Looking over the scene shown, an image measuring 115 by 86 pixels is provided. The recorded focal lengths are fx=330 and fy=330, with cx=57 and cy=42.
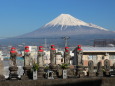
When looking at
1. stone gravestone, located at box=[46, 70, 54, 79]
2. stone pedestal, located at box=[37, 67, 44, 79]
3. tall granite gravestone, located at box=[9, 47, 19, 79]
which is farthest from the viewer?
stone pedestal, located at box=[37, 67, 44, 79]

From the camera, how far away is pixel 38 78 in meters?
21.1

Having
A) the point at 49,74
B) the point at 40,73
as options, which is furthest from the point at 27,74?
the point at 49,74

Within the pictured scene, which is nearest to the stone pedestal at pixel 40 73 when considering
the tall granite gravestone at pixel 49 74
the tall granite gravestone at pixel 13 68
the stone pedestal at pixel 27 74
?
the tall granite gravestone at pixel 49 74

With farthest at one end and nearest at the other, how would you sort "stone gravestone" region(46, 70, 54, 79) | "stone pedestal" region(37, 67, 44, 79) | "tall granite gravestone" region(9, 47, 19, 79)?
"stone pedestal" region(37, 67, 44, 79), "stone gravestone" region(46, 70, 54, 79), "tall granite gravestone" region(9, 47, 19, 79)

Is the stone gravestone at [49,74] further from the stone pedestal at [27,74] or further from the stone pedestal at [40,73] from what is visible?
the stone pedestal at [27,74]

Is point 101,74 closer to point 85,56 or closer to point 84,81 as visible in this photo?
point 84,81

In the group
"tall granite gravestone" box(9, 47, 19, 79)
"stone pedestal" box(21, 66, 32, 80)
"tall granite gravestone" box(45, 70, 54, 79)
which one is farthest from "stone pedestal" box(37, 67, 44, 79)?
"tall granite gravestone" box(9, 47, 19, 79)

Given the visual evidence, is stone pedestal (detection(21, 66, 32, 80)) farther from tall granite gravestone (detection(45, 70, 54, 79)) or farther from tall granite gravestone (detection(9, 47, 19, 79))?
tall granite gravestone (detection(45, 70, 54, 79))

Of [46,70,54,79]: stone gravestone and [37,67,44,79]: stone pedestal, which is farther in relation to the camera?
[37,67,44,79]: stone pedestal

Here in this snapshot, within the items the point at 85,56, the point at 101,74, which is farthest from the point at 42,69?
the point at 85,56

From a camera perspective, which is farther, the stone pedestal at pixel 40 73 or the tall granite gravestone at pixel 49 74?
the stone pedestal at pixel 40 73

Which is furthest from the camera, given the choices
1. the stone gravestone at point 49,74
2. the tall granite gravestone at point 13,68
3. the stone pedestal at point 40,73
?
the stone pedestal at point 40,73

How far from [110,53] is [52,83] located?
21363 mm

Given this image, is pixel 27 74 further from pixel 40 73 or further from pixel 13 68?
pixel 13 68
